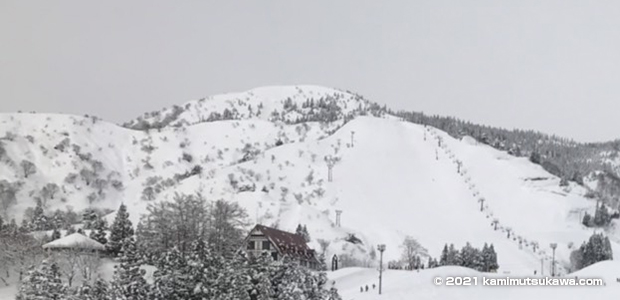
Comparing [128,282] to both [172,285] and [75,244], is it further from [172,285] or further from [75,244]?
[75,244]

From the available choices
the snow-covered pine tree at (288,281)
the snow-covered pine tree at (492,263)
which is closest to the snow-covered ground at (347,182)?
the snow-covered pine tree at (492,263)

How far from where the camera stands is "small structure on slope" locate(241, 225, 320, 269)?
243 feet

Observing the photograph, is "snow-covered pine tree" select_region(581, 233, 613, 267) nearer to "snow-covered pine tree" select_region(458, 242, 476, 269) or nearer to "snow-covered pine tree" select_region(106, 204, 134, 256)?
"snow-covered pine tree" select_region(458, 242, 476, 269)

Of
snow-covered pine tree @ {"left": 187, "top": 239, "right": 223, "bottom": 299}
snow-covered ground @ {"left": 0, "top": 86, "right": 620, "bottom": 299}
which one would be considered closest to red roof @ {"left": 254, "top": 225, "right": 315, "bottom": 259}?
snow-covered ground @ {"left": 0, "top": 86, "right": 620, "bottom": 299}

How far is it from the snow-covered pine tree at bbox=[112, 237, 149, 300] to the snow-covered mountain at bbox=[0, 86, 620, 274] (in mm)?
67671

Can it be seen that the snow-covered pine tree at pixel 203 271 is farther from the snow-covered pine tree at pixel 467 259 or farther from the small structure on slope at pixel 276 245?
the snow-covered pine tree at pixel 467 259

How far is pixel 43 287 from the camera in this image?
3919 cm

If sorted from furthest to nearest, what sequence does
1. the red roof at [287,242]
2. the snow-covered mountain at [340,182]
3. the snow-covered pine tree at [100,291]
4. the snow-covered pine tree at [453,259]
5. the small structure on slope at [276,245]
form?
the snow-covered mountain at [340,182] < the snow-covered pine tree at [453,259] < the red roof at [287,242] < the small structure on slope at [276,245] < the snow-covered pine tree at [100,291]

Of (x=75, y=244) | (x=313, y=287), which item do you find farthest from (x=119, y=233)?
(x=313, y=287)

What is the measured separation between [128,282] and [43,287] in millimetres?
5333

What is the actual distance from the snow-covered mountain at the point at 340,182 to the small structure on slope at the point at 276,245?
22.0 m

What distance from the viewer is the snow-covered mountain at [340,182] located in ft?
399

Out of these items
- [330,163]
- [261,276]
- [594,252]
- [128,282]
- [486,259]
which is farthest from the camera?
[330,163]

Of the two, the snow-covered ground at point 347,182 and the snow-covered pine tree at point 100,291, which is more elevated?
the snow-covered ground at point 347,182
